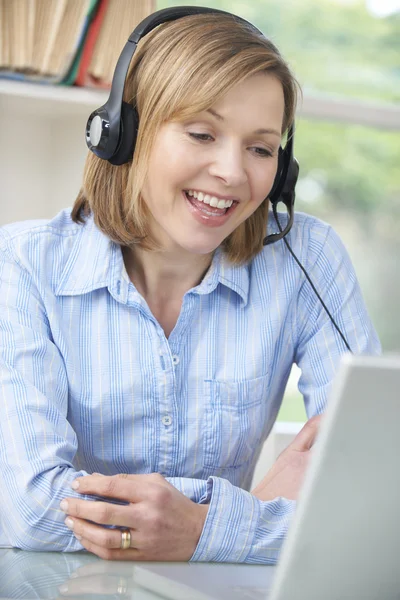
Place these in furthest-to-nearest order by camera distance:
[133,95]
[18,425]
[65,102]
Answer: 1. [65,102]
2. [133,95]
3. [18,425]

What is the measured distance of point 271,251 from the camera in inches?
56.2

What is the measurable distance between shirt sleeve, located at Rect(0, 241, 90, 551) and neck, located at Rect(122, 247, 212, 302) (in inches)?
7.6

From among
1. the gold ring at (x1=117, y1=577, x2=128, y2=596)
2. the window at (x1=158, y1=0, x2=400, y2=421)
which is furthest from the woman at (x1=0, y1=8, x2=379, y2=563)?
the window at (x1=158, y1=0, x2=400, y2=421)

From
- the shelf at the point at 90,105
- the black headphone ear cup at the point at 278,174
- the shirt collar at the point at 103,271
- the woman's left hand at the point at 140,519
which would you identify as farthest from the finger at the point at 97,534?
the shelf at the point at 90,105

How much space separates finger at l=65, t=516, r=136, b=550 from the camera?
94 cm

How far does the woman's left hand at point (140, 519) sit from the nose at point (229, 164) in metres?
0.45

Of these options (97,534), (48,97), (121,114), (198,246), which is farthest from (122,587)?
(48,97)

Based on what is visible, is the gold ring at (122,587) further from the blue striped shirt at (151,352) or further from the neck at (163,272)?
the neck at (163,272)

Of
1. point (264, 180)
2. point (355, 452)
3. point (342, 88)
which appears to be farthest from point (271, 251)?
point (342, 88)

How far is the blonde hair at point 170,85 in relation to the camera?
3.84 feet

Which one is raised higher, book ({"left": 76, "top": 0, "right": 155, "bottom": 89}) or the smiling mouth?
book ({"left": 76, "top": 0, "right": 155, "bottom": 89})

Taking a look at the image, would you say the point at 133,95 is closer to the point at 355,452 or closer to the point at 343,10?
the point at 355,452

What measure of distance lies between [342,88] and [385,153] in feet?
3.07

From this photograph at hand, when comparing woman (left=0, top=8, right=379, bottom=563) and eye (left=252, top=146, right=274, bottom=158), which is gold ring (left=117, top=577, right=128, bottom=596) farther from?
eye (left=252, top=146, right=274, bottom=158)
